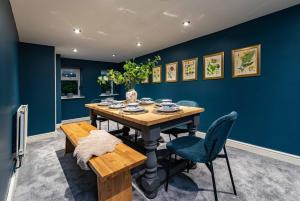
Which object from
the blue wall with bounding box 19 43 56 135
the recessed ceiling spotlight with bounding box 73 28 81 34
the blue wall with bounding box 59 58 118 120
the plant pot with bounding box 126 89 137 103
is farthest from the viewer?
the blue wall with bounding box 59 58 118 120

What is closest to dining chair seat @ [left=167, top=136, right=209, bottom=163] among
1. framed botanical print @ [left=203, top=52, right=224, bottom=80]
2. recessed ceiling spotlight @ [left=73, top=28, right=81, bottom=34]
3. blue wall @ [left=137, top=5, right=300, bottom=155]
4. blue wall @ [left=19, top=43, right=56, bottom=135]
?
blue wall @ [left=137, top=5, right=300, bottom=155]

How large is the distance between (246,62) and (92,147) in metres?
2.82

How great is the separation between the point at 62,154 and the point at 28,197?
3.53 feet

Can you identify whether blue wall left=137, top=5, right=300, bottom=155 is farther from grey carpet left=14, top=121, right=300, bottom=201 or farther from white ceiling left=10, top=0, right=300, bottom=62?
grey carpet left=14, top=121, right=300, bottom=201

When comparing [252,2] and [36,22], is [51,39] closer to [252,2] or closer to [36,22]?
[36,22]

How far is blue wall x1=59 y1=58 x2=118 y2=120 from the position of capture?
521 centimetres

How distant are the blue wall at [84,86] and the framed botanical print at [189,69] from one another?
3.59m

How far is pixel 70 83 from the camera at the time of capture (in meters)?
5.47

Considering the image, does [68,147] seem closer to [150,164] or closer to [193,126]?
[150,164]

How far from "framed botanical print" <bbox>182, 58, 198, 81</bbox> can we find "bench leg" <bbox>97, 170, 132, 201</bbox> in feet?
9.16

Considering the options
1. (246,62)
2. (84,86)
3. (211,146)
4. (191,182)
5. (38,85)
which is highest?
(246,62)

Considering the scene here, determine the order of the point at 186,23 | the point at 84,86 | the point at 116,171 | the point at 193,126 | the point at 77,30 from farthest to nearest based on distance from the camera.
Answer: the point at 84,86
the point at 77,30
the point at 186,23
the point at 193,126
the point at 116,171

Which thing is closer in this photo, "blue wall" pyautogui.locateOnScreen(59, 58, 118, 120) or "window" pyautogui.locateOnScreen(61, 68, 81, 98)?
"blue wall" pyautogui.locateOnScreen(59, 58, 118, 120)

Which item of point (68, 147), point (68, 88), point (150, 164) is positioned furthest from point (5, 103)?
point (68, 88)
